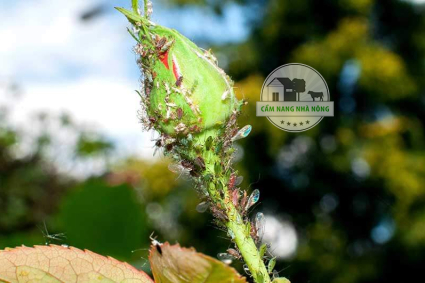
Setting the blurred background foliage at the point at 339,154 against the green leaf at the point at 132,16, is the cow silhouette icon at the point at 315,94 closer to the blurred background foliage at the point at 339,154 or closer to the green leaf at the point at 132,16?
the green leaf at the point at 132,16

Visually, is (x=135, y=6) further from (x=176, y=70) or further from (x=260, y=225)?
(x=260, y=225)

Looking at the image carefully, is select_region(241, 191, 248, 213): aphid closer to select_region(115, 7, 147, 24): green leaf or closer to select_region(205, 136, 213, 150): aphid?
select_region(205, 136, 213, 150): aphid

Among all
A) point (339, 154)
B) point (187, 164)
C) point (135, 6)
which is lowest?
point (187, 164)

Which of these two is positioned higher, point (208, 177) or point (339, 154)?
point (339, 154)

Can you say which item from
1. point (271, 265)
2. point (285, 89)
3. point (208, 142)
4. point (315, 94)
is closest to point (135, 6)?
point (208, 142)

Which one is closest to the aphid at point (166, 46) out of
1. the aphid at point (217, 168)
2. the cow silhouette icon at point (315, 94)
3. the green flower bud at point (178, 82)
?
the green flower bud at point (178, 82)

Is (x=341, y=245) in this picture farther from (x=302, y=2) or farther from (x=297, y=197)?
(x=302, y=2)

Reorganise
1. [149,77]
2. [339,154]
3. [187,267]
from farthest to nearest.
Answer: [339,154], [149,77], [187,267]
